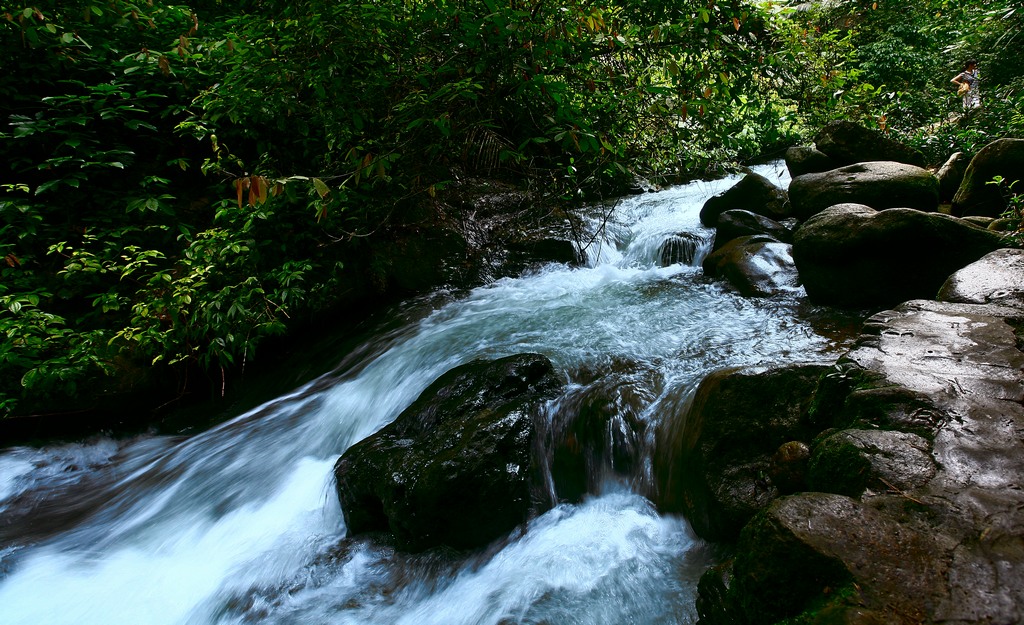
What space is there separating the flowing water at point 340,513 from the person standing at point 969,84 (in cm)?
628

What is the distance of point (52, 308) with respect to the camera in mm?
5152

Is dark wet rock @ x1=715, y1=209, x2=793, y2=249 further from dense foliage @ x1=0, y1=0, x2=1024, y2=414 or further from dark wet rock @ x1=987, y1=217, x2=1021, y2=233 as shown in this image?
dark wet rock @ x1=987, y1=217, x2=1021, y2=233

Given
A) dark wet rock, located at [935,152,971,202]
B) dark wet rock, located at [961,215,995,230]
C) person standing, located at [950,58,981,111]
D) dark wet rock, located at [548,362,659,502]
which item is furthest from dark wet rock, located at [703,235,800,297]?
person standing, located at [950,58,981,111]

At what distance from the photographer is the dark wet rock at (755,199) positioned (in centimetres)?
734

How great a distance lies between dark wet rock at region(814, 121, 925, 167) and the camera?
697 centimetres

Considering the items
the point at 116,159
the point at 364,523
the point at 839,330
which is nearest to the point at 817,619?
the point at 364,523

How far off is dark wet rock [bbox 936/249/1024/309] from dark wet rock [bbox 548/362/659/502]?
81.6 inches

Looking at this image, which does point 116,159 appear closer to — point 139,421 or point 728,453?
point 139,421

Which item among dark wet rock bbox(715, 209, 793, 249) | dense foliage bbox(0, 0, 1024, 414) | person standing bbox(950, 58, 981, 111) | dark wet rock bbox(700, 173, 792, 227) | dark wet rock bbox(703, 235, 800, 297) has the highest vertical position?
dense foliage bbox(0, 0, 1024, 414)

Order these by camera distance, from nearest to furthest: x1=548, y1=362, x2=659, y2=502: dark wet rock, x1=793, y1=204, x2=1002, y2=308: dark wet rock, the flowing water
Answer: the flowing water < x1=548, y1=362, x2=659, y2=502: dark wet rock < x1=793, y1=204, x2=1002, y2=308: dark wet rock

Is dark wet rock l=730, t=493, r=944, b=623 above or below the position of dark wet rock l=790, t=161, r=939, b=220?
below

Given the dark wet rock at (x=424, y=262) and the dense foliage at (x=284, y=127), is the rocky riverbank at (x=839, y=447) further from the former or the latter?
the dark wet rock at (x=424, y=262)

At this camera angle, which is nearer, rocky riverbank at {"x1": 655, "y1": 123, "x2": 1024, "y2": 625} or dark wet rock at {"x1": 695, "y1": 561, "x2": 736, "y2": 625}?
rocky riverbank at {"x1": 655, "y1": 123, "x2": 1024, "y2": 625}

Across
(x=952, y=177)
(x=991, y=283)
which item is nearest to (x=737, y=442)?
(x=991, y=283)
